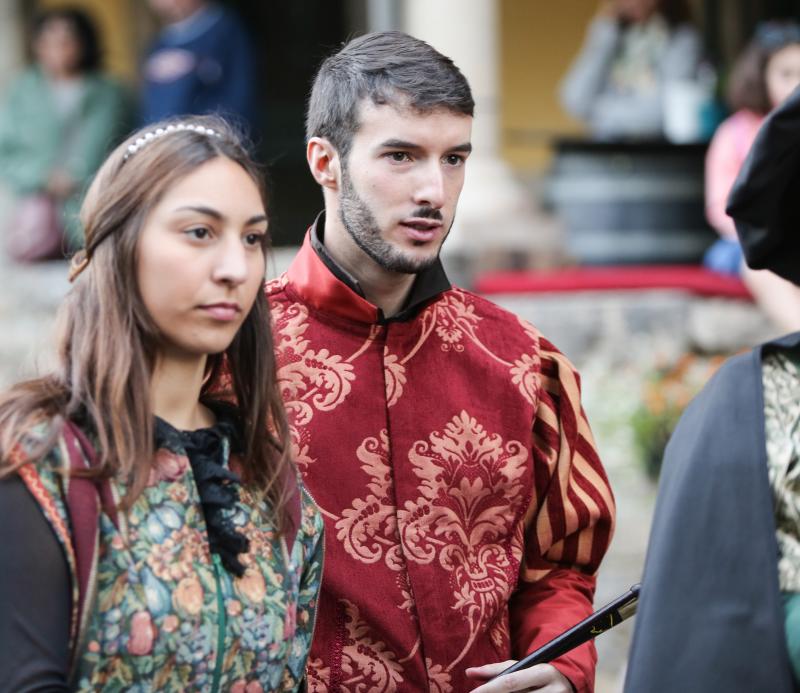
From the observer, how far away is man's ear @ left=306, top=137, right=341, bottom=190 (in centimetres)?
292

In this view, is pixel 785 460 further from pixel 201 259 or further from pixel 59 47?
pixel 59 47

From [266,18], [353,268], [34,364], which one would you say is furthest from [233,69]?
[34,364]

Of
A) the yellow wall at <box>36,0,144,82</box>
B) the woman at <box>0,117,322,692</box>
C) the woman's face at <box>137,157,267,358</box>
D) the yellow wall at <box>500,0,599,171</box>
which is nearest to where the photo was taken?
the woman at <box>0,117,322,692</box>

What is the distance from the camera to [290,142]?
11227 mm

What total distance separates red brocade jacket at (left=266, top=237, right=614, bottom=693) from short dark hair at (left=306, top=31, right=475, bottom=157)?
27cm

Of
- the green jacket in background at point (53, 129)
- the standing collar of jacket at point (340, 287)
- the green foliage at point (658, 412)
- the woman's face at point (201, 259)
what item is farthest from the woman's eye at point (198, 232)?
the green jacket in background at point (53, 129)

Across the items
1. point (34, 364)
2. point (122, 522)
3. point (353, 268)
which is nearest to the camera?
point (122, 522)

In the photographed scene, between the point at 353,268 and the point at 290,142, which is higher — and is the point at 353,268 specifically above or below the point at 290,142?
above

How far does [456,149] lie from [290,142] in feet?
28.1

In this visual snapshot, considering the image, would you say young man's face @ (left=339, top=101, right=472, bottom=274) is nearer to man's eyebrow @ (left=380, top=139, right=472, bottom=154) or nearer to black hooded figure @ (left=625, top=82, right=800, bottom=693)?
man's eyebrow @ (left=380, top=139, right=472, bottom=154)

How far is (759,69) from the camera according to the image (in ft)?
19.8

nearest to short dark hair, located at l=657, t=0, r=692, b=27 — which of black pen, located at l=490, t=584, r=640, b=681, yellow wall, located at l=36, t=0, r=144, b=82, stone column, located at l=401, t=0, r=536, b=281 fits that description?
stone column, located at l=401, t=0, r=536, b=281

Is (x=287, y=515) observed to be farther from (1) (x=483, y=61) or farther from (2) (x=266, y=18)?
(2) (x=266, y=18)

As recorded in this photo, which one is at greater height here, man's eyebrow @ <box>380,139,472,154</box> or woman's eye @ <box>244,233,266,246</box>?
man's eyebrow @ <box>380,139,472,154</box>
